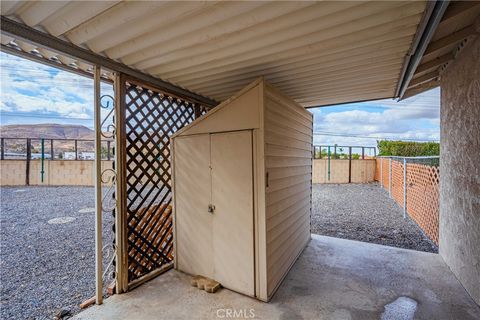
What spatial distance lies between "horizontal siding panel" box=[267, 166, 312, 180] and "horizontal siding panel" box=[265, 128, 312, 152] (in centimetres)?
30

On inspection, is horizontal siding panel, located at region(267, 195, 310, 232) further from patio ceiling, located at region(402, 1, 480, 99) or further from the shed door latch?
patio ceiling, located at region(402, 1, 480, 99)

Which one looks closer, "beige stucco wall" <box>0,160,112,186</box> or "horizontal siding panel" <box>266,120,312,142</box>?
"horizontal siding panel" <box>266,120,312,142</box>

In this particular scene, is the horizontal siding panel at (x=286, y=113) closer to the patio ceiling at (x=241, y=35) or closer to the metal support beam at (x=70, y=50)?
the patio ceiling at (x=241, y=35)

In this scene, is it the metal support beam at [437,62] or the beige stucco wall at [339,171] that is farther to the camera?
the beige stucco wall at [339,171]

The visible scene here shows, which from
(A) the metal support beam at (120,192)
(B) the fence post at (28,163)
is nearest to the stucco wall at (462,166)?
(A) the metal support beam at (120,192)

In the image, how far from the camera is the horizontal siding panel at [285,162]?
2.38 m

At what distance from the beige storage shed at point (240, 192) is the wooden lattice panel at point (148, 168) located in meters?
0.24

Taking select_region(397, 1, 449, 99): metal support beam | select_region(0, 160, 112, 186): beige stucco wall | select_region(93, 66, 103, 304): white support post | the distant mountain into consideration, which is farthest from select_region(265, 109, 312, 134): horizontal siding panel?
the distant mountain

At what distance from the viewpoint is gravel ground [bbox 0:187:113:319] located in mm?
2285

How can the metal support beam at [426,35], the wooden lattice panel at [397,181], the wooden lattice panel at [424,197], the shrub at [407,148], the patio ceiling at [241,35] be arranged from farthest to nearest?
the shrub at [407,148] < the wooden lattice panel at [397,181] < the wooden lattice panel at [424,197] < the patio ceiling at [241,35] < the metal support beam at [426,35]

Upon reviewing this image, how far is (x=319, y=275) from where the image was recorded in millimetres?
2758

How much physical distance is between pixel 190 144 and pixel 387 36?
86.5 inches

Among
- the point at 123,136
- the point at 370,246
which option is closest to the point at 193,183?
the point at 123,136

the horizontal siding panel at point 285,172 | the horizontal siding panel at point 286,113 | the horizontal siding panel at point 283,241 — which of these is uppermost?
the horizontal siding panel at point 286,113
